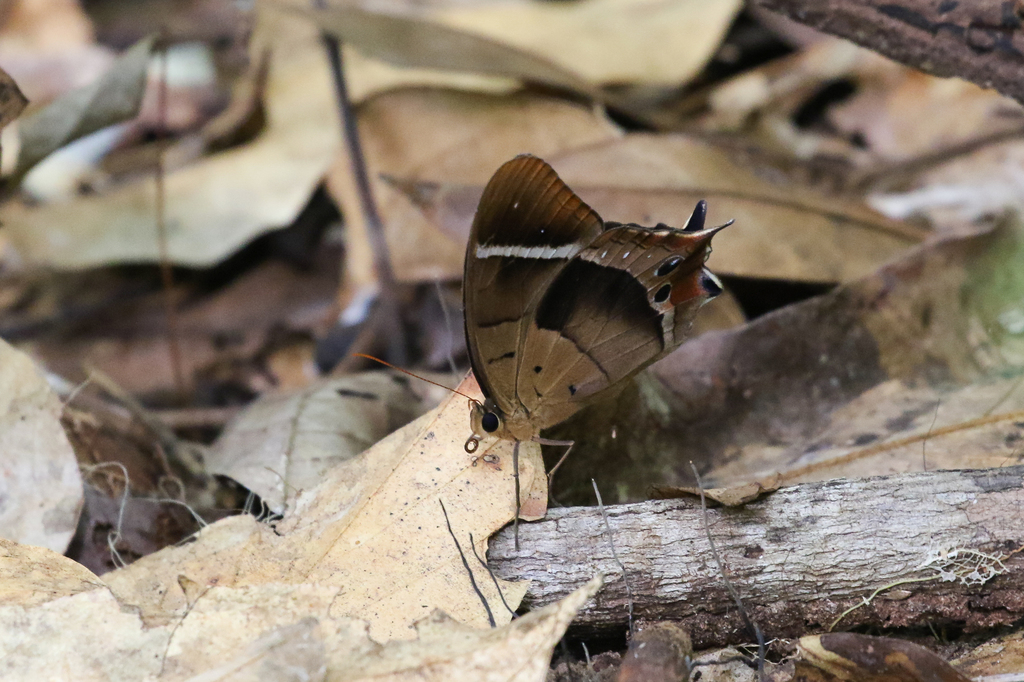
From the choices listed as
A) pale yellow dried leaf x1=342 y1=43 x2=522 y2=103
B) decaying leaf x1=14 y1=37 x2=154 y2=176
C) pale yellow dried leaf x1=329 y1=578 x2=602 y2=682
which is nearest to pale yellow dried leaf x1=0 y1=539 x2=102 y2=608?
pale yellow dried leaf x1=329 y1=578 x2=602 y2=682

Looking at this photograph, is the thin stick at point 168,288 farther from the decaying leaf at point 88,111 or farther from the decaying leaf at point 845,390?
the decaying leaf at point 845,390

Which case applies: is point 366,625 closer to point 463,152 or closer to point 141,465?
point 141,465

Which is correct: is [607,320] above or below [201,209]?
above

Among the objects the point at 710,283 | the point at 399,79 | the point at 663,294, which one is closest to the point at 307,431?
the point at 663,294

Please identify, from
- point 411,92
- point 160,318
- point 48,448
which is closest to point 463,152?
point 411,92

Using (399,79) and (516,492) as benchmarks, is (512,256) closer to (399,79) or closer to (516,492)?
(516,492)

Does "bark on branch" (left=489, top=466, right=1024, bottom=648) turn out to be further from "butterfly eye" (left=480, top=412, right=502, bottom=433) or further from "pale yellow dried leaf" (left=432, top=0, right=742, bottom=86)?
"pale yellow dried leaf" (left=432, top=0, right=742, bottom=86)

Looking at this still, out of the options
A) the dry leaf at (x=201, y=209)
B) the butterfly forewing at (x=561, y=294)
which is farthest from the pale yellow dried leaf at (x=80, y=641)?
the dry leaf at (x=201, y=209)

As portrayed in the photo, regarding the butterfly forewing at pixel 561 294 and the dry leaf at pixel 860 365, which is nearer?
the butterfly forewing at pixel 561 294
